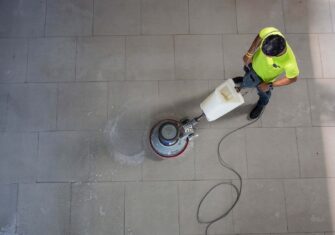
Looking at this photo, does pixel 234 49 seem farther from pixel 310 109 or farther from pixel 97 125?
pixel 97 125

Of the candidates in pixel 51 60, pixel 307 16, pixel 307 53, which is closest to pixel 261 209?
pixel 307 53

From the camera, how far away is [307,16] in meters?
3.54

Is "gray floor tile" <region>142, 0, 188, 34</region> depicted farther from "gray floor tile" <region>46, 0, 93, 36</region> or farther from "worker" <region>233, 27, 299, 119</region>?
"worker" <region>233, 27, 299, 119</region>

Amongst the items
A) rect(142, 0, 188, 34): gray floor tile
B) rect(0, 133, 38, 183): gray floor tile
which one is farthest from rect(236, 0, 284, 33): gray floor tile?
rect(0, 133, 38, 183): gray floor tile

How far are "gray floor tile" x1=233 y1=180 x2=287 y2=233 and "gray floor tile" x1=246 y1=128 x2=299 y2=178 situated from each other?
112 mm

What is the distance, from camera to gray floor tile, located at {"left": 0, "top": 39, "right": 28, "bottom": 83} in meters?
3.32

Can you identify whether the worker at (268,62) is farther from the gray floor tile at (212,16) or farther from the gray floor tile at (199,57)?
the gray floor tile at (212,16)

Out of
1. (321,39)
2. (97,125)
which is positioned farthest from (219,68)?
(97,125)

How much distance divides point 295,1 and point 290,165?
1939mm

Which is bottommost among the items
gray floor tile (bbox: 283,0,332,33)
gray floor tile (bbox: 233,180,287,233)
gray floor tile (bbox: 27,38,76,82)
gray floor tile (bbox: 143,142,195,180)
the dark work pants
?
gray floor tile (bbox: 233,180,287,233)

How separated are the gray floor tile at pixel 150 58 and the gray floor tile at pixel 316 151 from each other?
5.22 ft

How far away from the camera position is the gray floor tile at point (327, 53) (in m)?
3.39

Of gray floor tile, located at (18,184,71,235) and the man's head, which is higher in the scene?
the man's head

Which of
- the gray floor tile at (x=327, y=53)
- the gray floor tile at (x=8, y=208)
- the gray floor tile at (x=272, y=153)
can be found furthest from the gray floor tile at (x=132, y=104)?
the gray floor tile at (x=327, y=53)
